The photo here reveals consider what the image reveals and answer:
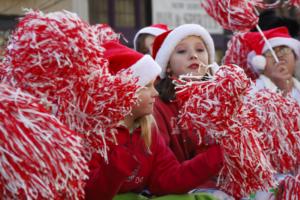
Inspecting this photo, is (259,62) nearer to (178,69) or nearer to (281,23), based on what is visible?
(281,23)

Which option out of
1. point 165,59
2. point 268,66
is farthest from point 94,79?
point 268,66

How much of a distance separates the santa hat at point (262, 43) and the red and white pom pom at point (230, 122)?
1.31 m

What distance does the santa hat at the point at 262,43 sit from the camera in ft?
11.6

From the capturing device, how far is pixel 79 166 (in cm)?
158

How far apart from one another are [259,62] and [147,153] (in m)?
1.35

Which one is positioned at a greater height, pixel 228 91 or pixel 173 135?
pixel 228 91

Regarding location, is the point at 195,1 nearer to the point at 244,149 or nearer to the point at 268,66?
the point at 268,66

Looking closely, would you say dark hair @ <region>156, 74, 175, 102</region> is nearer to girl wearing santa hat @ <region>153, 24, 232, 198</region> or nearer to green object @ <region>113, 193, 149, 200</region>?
girl wearing santa hat @ <region>153, 24, 232, 198</region>

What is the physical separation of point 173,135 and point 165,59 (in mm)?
385

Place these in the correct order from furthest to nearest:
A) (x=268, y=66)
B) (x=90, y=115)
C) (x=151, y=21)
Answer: (x=151, y=21) → (x=268, y=66) → (x=90, y=115)

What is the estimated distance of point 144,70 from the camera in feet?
7.47

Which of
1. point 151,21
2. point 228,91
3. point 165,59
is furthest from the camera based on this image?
point 151,21

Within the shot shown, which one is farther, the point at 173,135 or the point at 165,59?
the point at 165,59

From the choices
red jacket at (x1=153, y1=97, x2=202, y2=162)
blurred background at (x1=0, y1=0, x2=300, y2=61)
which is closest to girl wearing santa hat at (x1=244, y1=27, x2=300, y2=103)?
red jacket at (x1=153, y1=97, x2=202, y2=162)
